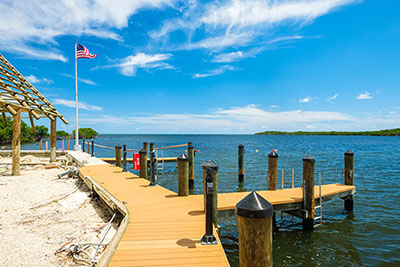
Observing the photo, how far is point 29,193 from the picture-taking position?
Result: 33.2ft

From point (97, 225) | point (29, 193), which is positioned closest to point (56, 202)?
point (29, 193)

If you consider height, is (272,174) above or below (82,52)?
below

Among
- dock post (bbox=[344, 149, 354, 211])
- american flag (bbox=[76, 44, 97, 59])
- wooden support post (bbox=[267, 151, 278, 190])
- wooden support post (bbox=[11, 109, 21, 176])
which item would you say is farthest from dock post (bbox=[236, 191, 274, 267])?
american flag (bbox=[76, 44, 97, 59])

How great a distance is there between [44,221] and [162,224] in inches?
157

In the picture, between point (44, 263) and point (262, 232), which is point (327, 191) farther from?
point (44, 263)

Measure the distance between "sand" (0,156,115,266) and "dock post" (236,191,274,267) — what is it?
3.79 m

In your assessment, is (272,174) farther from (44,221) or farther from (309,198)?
(44,221)

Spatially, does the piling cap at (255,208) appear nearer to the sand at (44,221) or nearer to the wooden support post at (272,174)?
the sand at (44,221)

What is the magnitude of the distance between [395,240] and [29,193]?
13652 mm

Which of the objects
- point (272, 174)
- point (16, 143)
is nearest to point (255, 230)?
point (272, 174)

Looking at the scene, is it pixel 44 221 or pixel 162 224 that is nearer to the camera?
pixel 162 224

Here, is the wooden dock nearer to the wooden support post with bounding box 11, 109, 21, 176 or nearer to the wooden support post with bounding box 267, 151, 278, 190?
the wooden support post with bounding box 267, 151, 278, 190

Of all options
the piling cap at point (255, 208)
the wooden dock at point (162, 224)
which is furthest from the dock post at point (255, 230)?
the wooden dock at point (162, 224)

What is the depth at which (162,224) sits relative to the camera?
221 inches
